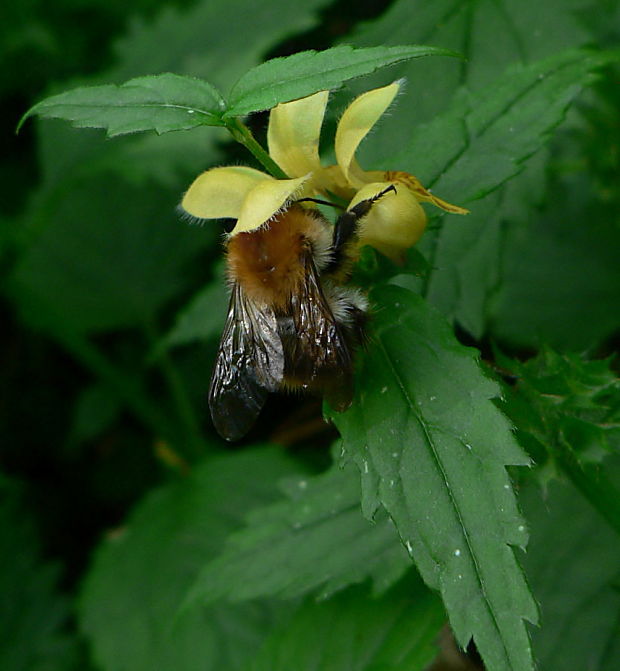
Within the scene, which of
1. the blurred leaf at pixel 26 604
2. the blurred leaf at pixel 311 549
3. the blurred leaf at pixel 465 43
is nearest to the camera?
the blurred leaf at pixel 311 549

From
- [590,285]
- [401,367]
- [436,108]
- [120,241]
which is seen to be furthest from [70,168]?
[401,367]

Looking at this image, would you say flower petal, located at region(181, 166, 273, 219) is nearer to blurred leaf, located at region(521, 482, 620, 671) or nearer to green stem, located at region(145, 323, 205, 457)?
blurred leaf, located at region(521, 482, 620, 671)

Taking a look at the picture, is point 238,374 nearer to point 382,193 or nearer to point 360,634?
point 382,193

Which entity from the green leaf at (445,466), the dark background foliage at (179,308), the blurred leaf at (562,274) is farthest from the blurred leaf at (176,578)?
the green leaf at (445,466)

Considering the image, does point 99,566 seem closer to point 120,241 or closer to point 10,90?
point 120,241

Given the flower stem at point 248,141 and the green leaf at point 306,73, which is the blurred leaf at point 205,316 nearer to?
the flower stem at point 248,141

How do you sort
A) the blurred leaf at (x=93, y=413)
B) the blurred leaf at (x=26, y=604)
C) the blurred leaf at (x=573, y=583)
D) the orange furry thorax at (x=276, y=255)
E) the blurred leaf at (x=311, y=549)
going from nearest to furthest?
the orange furry thorax at (x=276, y=255)
the blurred leaf at (x=311, y=549)
the blurred leaf at (x=573, y=583)
the blurred leaf at (x=26, y=604)
the blurred leaf at (x=93, y=413)

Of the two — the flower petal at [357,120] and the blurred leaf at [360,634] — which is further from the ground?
the flower petal at [357,120]
